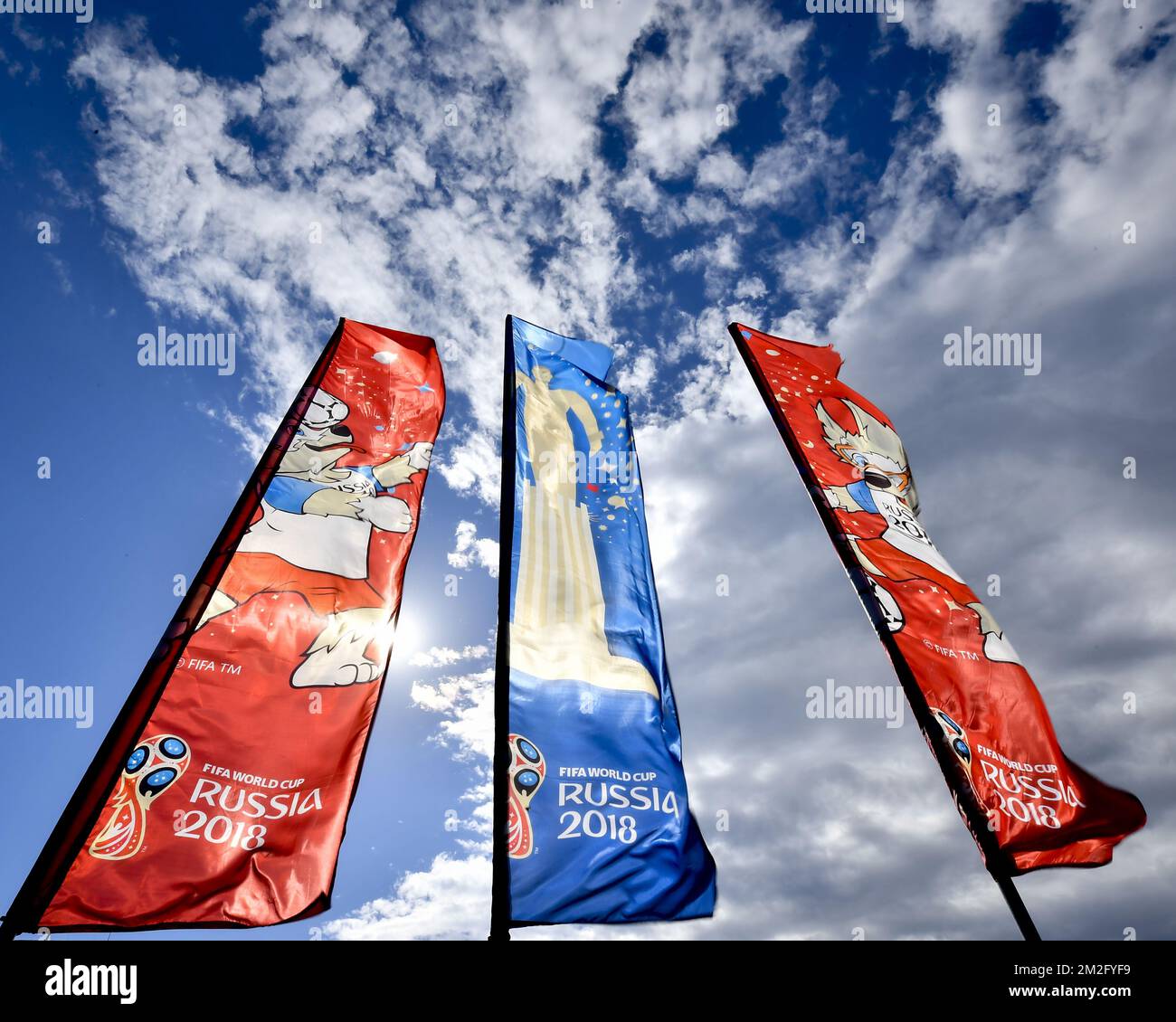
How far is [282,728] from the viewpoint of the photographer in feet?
25.4

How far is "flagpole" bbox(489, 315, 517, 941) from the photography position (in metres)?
6.96

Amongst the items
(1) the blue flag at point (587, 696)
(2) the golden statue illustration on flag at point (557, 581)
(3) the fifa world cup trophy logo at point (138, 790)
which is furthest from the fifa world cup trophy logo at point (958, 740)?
(3) the fifa world cup trophy logo at point (138, 790)

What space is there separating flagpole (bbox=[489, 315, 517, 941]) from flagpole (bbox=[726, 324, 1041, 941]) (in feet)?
14.3

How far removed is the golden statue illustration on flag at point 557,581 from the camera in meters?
9.07

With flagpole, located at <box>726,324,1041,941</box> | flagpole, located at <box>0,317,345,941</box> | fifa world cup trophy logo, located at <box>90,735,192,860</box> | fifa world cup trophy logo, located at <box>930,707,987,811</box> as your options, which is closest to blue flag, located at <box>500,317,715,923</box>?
flagpole, located at <box>726,324,1041,941</box>

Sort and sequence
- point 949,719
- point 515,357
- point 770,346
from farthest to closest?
point 770,346 → point 515,357 → point 949,719

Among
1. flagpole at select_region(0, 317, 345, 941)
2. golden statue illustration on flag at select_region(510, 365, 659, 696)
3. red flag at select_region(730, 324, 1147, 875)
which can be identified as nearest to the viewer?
flagpole at select_region(0, 317, 345, 941)

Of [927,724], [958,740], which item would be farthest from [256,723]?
[958,740]

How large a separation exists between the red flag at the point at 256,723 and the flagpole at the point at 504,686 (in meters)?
1.51

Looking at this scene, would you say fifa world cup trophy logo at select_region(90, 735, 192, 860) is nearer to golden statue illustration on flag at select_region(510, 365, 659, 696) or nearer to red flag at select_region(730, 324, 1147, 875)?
golden statue illustration on flag at select_region(510, 365, 659, 696)

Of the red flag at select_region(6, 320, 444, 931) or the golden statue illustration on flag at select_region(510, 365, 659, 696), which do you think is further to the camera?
the golden statue illustration on flag at select_region(510, 365, 659, 696)
